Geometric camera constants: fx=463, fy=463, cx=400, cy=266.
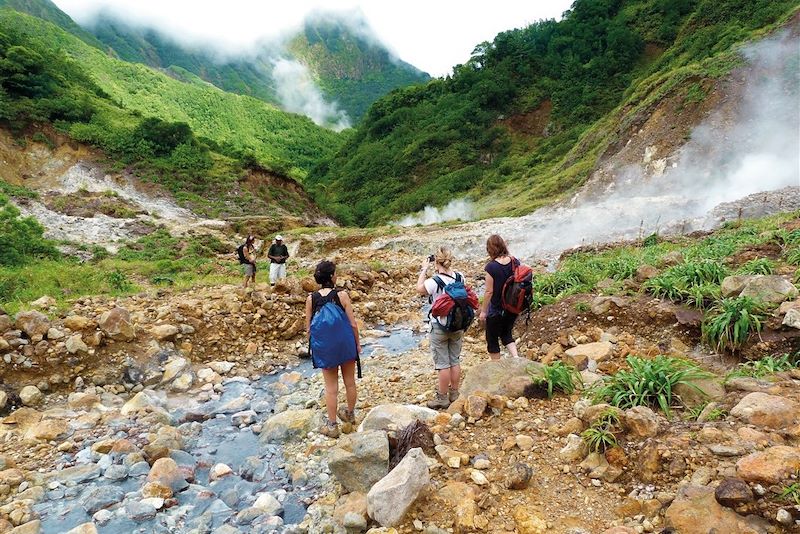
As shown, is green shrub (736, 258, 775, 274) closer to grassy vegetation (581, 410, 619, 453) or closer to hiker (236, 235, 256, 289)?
grassy vegetation (581, 410, 619, 453)

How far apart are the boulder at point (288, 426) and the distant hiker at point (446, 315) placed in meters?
1.36

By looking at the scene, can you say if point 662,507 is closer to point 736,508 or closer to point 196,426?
point 736,508

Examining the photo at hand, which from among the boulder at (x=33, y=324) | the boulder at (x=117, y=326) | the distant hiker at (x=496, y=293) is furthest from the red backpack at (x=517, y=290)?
the boulder at (x=33, y=324)

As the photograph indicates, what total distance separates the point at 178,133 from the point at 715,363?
3730cm

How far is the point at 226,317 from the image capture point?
27.9 ft

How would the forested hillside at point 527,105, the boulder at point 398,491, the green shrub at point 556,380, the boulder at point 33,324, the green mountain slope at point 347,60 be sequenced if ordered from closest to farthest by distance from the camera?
the boulder at point 398,491 → the green shrub at point 556,380 → the boulder at point 33,324 → the forested hillside at point 527,105 → the green mountain slope at point 347,60

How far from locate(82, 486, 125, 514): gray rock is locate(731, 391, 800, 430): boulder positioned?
499cm

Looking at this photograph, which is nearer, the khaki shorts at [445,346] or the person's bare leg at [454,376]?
the khaki shorts at [445,346]

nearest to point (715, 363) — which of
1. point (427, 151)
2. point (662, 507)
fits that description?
point (662, 507)

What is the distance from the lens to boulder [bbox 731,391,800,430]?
323 centimetres

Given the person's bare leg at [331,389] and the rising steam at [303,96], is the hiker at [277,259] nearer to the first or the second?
the person's bare leg at [331,389]

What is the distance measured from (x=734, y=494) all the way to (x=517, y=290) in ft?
9.50

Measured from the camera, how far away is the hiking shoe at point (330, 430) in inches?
193

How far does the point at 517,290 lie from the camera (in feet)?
17.1
